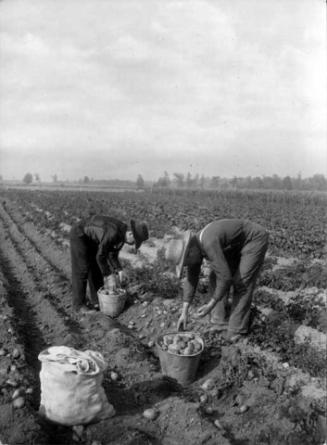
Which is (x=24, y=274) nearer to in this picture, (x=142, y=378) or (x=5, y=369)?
(x=5, y=369)

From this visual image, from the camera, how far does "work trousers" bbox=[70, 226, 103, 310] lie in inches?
232

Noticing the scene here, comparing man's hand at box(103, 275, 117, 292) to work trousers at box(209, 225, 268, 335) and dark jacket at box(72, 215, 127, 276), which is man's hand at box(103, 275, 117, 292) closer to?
dark jacket at box(72, 215, 127, 276)

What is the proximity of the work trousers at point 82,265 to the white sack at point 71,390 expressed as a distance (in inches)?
108

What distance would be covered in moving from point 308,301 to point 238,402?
249cm

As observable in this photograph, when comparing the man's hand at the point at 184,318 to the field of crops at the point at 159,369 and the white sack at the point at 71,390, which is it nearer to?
the field of crops at the point at 159,369

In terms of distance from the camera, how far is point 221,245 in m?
4.39

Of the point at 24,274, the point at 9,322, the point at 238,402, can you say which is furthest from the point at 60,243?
the point at 238,402

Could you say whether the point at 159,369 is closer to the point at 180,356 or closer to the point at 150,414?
the point at 180,356

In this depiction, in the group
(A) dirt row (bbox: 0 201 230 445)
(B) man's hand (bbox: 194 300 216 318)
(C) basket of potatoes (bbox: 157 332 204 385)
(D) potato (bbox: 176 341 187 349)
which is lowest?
(A) dirt row (bbox: 0 201 230 445)

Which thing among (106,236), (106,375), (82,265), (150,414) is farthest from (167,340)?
(82,265)

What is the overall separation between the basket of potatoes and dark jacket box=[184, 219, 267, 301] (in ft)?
1.59

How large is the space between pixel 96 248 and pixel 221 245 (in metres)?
2.38

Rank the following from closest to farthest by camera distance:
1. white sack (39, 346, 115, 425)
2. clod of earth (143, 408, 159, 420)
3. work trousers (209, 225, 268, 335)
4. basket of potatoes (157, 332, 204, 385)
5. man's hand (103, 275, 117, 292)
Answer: white sack (39, 346, 115, 425) → clod of earth (143, 408, 159, 420) → basket of potatoes (157, 332, 204, 385) → work trousers (209, 225, 268, 335) → man's hand (103, 275, 117, 292)

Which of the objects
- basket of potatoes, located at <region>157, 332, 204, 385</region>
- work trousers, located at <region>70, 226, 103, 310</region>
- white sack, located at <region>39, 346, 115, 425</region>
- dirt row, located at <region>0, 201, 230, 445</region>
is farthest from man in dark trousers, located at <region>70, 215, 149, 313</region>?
white sack, located at <region>39, 346, 115, 425</region>
